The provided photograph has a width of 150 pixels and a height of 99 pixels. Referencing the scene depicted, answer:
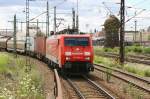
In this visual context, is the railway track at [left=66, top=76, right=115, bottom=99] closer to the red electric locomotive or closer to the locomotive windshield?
the red electric locomotive

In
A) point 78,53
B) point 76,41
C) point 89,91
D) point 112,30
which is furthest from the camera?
point 112,30

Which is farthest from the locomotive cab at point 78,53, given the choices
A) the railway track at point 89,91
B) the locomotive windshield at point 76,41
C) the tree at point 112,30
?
the tree at point 112,30

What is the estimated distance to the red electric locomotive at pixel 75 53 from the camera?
30188 mm

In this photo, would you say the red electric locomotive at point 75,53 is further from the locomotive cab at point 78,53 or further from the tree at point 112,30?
the tree at point 112,30

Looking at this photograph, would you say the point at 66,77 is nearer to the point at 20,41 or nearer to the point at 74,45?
the point at 74,45

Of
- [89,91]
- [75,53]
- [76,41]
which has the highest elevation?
[76,41]

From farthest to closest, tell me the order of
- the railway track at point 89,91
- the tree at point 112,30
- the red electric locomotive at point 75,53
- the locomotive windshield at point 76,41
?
the tree at point 112,30 < the locomotive windshield at point 76,41 < the red electric locomotive at point 75,53 < the railway track at point 89,91

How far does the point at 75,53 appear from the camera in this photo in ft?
99.3

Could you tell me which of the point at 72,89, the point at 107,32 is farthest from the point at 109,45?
the point at 72,89

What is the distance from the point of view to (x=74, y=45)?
30578mm

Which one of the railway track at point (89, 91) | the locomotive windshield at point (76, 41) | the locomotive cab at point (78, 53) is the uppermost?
the locomotive windshield at point (76, 41)

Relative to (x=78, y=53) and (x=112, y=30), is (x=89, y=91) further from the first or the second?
(x=112, y=30)

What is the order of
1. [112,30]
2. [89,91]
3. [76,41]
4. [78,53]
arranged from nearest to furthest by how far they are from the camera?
1. [89,91]
2. [78,53]
3. [76,41]
4. [112,30]

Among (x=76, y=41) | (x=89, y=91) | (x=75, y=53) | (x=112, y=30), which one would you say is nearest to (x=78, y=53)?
(x=75, y=53)
